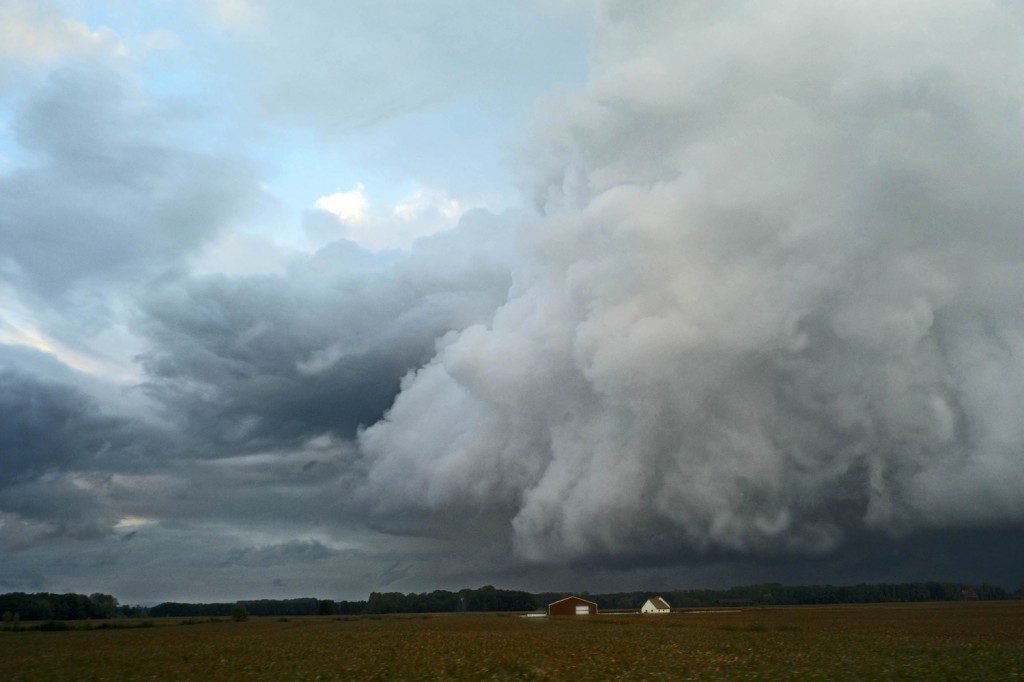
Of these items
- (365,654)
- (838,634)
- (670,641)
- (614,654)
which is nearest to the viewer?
(614,654)

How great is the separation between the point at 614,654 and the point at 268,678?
27.7 m

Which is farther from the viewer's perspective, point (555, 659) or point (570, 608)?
point (570, 608)

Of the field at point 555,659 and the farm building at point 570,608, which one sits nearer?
the field at point 555,659

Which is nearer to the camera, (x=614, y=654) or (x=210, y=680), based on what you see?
(x=210, y=680)

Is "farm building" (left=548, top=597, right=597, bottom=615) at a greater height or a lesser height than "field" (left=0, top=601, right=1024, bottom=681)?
lesser

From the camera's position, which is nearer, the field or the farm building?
the field

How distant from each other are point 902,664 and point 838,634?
40613 mm

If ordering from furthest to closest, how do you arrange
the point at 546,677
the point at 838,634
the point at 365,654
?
the point at 838,634 → the point at 365,654 → the point at 546,677

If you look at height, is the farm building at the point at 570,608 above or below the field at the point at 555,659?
below

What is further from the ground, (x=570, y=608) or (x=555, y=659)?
(x=555, y=659)

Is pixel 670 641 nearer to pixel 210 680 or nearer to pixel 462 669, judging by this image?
pixel 462 669

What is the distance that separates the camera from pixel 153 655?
70.8 metres

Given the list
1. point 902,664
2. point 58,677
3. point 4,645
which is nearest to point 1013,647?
point 902,664

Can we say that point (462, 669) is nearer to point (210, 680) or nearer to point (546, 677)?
point (546, 677)
